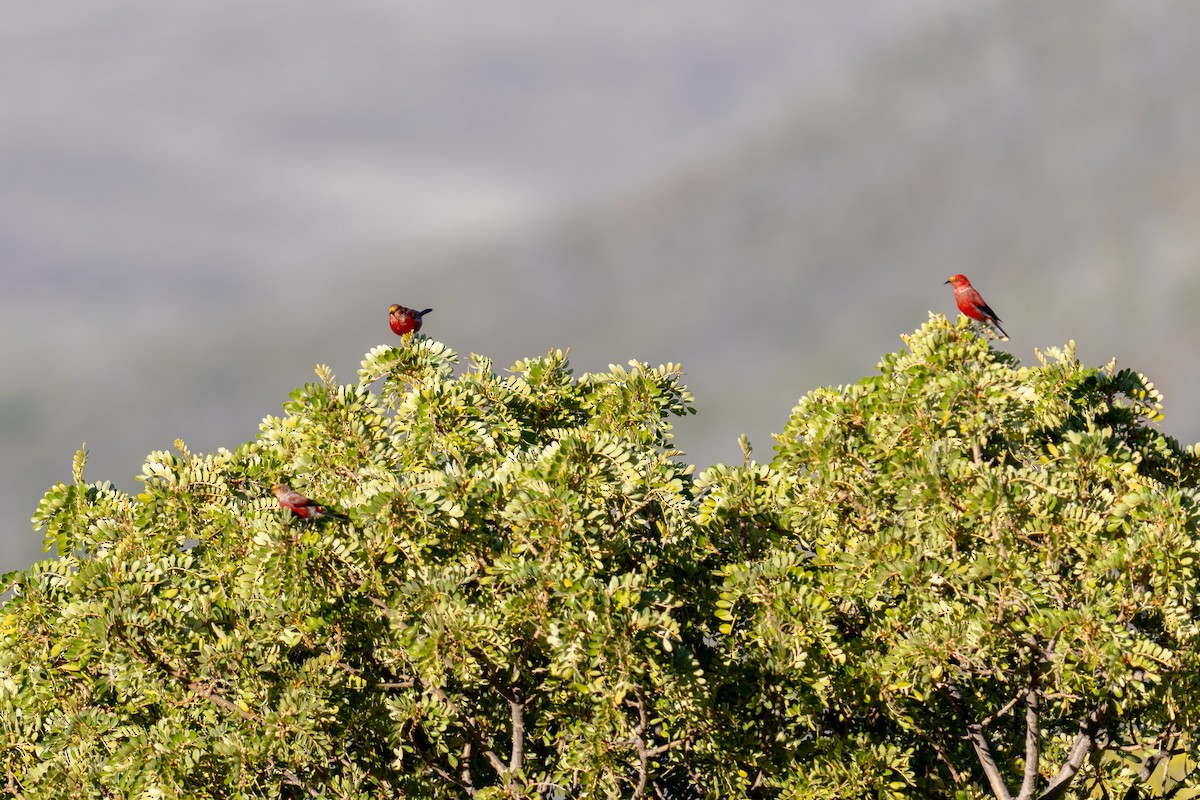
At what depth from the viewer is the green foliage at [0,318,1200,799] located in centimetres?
1407

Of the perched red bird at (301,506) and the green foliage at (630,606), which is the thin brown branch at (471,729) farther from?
the perched red bird at (301,506)

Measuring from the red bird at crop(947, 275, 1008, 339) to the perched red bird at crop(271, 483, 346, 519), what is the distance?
8427 mm

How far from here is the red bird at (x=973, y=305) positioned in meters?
17.8

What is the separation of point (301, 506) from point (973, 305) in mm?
9403

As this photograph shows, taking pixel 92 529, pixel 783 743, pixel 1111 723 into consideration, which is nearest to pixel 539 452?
pixel 783 743

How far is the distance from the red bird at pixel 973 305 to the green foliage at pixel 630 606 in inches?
38.2

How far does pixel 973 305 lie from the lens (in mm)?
18375

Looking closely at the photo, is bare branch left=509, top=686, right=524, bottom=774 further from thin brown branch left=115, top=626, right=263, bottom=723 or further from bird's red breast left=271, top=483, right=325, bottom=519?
bird's red breast left=271, top=483, right=325, bottom=519

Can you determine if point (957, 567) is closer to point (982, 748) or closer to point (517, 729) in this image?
point (982, 748)

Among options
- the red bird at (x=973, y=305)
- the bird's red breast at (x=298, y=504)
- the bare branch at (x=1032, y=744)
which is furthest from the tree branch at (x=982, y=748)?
the bird's red breast at (x=298, y=504)

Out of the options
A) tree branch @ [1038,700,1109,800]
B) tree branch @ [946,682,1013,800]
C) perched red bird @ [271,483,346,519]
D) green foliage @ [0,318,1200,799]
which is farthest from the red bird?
perched red bird @ [271,483,346,519]

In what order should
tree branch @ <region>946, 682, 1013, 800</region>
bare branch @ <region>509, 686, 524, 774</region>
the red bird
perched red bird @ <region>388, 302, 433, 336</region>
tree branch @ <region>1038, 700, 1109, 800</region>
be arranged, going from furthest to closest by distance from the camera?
perched red bird @ <region>388, 302, 433, 336</region>, the red bird, tree branch @ <region>946, 682, 1013, 800</region>, tree branch @ <region>1038, 700, 1109, 800</region>, bare branch @ <region>509, 686, 524, 774</region>

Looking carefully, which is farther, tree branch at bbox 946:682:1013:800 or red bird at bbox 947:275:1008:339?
red bird at bbox 947:275:1008:339

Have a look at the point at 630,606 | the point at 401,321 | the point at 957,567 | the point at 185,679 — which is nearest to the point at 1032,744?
the point at 957,567
